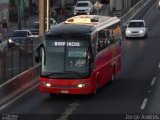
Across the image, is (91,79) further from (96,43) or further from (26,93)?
(26,93)

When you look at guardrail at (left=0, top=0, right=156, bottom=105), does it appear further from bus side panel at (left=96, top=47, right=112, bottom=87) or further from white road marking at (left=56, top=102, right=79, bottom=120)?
bus side panel at (left=96, top=47, right=112, bottom=87)

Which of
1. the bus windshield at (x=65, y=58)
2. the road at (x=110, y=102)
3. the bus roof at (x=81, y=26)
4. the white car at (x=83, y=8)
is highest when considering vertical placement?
the bus roof at (x=81, y=26)

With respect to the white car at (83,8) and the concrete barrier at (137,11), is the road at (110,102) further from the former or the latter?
the white car at (83,8)

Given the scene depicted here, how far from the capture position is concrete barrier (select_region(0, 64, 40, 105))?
86.8 feet

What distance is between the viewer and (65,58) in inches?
1009

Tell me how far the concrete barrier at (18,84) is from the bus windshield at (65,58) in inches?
74.5

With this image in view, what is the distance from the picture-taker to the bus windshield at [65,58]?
1003 inches

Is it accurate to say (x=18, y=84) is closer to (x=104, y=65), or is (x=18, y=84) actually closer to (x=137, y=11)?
(x=104, y=65)

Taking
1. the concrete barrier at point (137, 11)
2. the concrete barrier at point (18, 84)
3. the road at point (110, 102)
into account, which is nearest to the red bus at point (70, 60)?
the road at point (110, 102)

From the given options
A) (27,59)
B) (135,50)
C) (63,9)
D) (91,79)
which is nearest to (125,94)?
Result: (91,79)

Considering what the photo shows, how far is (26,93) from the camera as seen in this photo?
27891 millimetres

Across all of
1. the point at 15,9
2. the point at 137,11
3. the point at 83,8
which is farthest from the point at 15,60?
the point at 15,9

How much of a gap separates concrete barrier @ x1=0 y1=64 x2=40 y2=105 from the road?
516 millimetres

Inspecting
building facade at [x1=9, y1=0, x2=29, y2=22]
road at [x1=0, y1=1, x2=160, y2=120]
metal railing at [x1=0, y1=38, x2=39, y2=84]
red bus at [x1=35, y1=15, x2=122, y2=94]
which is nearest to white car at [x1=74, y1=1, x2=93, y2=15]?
building facade at [x1=9, y1=0, x2=29, y2=22]
